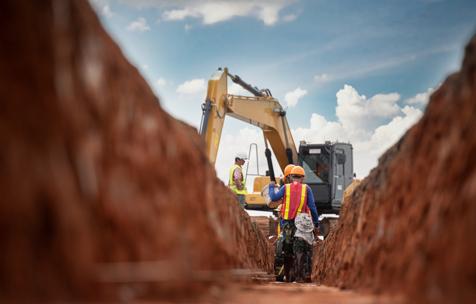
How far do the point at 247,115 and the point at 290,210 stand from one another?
813 cm

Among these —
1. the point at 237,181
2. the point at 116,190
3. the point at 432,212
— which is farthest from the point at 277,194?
the point at 116,190

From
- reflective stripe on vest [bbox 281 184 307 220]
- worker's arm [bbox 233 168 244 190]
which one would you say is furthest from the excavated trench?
worker's arm [bbox 233 168 244 190]

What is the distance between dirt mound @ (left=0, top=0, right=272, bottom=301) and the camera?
81.8 inches

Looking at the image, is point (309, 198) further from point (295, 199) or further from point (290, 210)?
point (290, 210)

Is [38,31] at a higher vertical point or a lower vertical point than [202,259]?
higher

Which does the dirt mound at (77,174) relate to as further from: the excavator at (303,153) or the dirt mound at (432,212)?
the excavator at (303,153)

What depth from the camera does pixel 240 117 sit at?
54.4 feet

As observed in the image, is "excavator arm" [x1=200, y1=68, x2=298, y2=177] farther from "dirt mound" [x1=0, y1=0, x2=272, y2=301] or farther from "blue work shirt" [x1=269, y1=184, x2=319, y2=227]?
"dirt mound" [x1=0, y1=0, x2=272, y2=301]

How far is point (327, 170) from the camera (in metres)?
17.6

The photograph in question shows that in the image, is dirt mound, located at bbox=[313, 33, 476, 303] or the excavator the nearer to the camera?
dirt mound, located at bbox=[313, 33, 476, 303]

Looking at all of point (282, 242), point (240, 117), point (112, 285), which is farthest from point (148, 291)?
point (240, 117)

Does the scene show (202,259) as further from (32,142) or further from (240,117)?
(240,117)

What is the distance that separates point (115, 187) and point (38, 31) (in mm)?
848

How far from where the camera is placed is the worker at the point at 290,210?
29.0 ft
